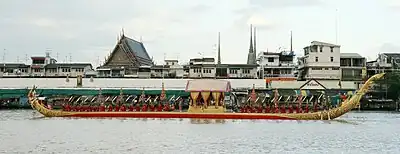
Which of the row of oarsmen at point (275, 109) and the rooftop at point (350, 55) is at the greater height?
the rooftop at point (350, 55)

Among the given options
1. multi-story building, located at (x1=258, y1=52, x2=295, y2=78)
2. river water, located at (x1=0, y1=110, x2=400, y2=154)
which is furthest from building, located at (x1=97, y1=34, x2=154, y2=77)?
river water, located at (x1=0, y1=110, x2=400, y2=154)

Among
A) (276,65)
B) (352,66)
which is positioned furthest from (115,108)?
(276,65)

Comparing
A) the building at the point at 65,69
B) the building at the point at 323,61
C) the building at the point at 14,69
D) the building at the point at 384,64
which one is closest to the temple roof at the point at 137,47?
the building at the point at 65,69

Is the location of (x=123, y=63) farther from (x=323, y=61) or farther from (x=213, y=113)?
(x=213, y=113)

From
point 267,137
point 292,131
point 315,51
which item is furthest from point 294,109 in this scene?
point 315,51

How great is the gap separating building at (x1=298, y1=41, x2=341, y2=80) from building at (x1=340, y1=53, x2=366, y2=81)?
0.86 meters

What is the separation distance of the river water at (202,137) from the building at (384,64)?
1344 inches

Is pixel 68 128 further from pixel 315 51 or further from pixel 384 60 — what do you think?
pixel 384 60

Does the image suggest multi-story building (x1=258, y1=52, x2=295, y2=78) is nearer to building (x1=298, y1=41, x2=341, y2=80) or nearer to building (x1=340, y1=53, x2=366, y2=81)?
building (x1=298, y1=41, x2=341, y2=80)

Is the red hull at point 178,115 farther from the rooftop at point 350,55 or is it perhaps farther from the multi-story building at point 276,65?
the multi-story building at point 276,65

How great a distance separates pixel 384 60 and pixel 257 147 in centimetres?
5395

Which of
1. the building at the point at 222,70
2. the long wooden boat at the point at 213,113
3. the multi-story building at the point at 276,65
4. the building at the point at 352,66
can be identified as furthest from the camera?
the building at the point at 222,70

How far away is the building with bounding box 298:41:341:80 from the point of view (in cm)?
7175

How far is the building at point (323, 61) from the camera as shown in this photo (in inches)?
2825
